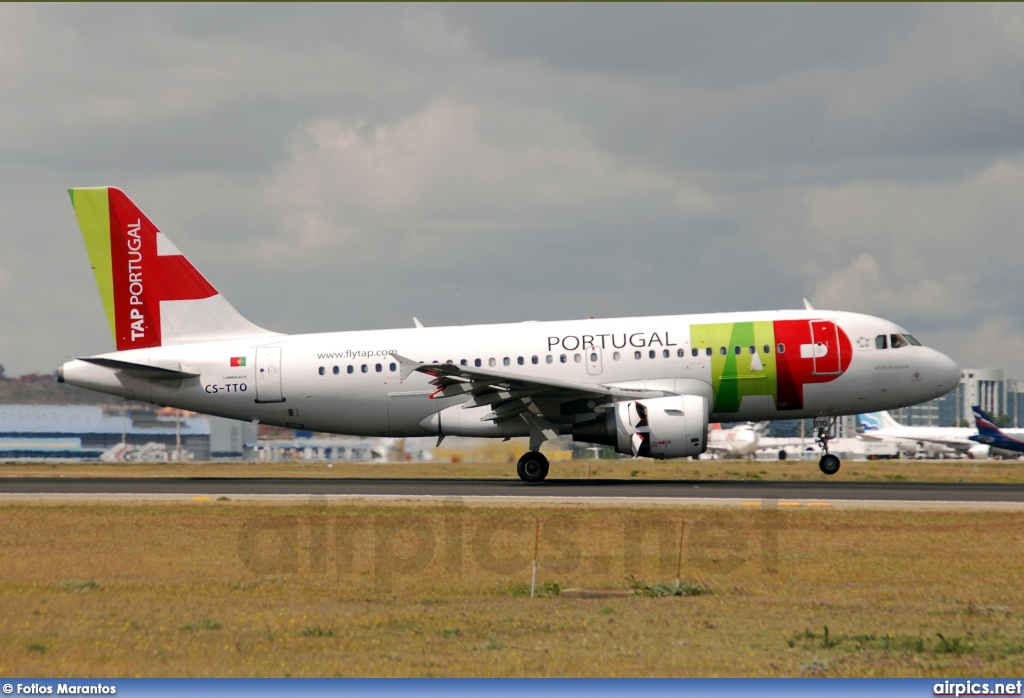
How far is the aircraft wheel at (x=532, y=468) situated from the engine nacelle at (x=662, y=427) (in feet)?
8.72

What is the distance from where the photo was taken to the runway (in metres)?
27.8

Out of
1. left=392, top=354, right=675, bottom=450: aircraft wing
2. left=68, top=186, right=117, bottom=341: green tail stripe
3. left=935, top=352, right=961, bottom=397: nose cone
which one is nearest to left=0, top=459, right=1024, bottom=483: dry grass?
left=935, top=352, right=961, bottom=397: nose cone

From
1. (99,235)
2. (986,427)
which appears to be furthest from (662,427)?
(986,427)

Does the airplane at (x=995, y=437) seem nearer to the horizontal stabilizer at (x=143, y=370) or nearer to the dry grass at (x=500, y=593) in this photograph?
the dry grass at (x=500, y=593)

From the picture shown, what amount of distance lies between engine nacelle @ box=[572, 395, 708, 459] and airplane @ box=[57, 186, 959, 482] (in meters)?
0.04

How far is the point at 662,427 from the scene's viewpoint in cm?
3039

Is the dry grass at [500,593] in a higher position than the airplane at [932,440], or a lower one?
higher

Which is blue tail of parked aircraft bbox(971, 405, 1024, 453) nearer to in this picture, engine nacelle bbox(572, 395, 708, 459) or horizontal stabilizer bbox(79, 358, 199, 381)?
engine nacelle bbox(572, 395, 708, 459)

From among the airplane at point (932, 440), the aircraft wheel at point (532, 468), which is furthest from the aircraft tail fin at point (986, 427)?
the aircraft wheel at point (532, 468)

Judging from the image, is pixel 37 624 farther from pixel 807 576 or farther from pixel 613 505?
pixel 613 505

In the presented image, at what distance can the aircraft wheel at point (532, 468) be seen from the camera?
3247cm

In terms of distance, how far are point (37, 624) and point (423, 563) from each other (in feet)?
21.0

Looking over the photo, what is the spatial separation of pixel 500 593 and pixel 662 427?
15.3 metres

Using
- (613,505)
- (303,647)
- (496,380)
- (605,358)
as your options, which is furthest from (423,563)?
(605,358)
